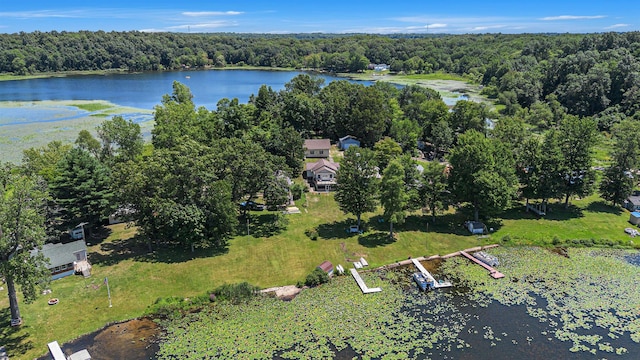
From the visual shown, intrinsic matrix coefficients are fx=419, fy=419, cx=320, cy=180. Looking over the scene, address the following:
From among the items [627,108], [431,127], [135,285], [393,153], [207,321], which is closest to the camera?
[207,321]

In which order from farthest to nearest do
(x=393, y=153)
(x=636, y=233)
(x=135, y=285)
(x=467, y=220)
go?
(x=393, y=153) < (x=467, y=220) < (x=636, y=233) < (x=135, y=285)

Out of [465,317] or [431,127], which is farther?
[431,127]

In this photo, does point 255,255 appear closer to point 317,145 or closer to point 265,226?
point 265,226

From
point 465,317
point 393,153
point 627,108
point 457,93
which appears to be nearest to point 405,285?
point 465,317

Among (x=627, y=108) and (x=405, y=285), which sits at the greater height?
(x=627, y=108)

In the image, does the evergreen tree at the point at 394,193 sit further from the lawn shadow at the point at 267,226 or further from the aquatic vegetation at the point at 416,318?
the lawn shadow at the point at 267,226

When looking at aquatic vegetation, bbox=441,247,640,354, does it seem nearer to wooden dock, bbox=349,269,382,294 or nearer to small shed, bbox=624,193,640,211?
wooden dock, bbox=349,269,382,294

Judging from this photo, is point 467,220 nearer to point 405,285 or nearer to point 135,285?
point 405,285
